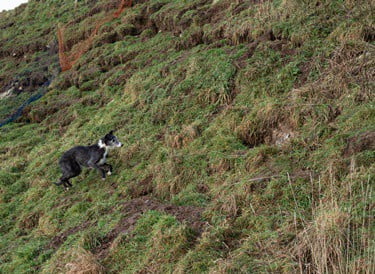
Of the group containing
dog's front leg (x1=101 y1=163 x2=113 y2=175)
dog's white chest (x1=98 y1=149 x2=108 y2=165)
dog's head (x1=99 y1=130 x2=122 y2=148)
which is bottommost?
dog's front leg (x1=101 y1=163 x2=113 y2=175)

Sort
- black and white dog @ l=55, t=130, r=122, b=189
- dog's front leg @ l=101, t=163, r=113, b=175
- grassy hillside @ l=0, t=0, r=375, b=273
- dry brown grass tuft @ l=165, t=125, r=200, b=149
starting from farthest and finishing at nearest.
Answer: black and white dog @ l=55, t=130, r=122, b=189 < dog's front leg @ l=101, t=163, r=113, b=175 < dry brown grass tuft @ l=165, t=125, r=200, b=149 < grassy hillside @ l=0, t=0, r=375, b=273

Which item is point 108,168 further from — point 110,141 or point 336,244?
point 336,244

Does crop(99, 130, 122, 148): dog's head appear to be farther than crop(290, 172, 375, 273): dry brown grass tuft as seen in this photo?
Yes

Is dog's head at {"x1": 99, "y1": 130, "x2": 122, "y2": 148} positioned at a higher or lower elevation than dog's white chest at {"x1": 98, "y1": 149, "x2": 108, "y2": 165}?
higher

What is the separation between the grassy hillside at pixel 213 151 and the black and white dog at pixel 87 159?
304 mm

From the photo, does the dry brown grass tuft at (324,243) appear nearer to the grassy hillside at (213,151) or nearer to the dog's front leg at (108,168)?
the grassy hillside at (213,151)

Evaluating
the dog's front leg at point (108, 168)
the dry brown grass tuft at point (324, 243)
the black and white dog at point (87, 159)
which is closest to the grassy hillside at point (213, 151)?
the dry brown grass tuft at point (324, 243)

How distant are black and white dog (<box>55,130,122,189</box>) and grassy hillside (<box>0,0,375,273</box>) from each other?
304 mm

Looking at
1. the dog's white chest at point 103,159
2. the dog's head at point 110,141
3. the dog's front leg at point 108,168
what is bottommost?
the dog's front leg at point 108,168

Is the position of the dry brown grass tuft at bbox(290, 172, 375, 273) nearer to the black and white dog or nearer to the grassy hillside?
the grassy hillside

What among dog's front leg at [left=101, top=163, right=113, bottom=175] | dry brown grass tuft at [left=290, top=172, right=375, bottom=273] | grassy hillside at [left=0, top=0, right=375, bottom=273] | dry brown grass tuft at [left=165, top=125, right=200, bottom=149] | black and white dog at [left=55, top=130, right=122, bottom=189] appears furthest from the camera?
black and white dog at [left=55, top=130, right=122, bottom=189]

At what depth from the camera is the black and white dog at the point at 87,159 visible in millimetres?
8797

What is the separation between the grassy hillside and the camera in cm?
470

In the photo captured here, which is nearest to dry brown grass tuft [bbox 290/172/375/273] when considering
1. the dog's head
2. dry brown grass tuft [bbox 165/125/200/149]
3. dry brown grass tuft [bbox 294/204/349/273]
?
dry brown grass tuft [bbox 294/204/349/273]
